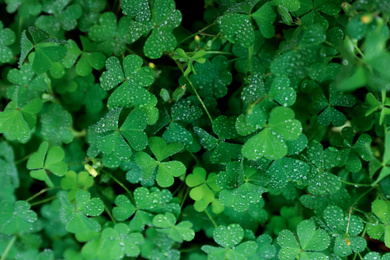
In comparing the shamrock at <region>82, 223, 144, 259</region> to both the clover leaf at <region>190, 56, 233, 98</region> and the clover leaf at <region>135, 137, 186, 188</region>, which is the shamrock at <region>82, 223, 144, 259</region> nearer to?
the clover leaf at <region>135, 137, 186, 188</region>

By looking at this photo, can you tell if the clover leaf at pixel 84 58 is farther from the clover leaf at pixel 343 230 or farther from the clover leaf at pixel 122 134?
the clover leaf at pixel 343 230

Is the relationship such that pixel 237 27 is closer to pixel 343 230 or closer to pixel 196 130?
pixel 196 130

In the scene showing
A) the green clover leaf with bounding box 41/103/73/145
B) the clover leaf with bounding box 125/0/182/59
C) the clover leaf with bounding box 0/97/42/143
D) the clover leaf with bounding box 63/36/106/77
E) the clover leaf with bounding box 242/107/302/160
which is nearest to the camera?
the clover leaf with bounding box 242/107/302/160

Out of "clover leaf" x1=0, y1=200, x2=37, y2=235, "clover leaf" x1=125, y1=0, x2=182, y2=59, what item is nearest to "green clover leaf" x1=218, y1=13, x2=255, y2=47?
"clover leaf" x1=125, y1=0, x2=182, y2=59

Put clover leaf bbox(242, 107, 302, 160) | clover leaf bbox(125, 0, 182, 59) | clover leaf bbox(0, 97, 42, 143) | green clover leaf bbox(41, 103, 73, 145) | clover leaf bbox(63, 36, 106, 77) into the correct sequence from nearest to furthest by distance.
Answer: clover leaf bbox(242, 107, 302, 160)
clover leaf bbox(125, 0, 182, 59)
clover leaf bbox(0, 97, 42, 143)
clover leaf bbox(63, 36, 106, 77)
green clover leaf bbox(41, 103, 73, 145)

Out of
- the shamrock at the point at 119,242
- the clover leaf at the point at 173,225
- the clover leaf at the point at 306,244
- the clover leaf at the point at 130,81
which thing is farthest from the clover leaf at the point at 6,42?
the clover leaf at the point at 306,244

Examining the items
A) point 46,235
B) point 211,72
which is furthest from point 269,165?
point 46,235

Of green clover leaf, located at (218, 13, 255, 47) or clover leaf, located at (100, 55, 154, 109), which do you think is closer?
green clover leaf, located at (218, 13, 255, 47)
